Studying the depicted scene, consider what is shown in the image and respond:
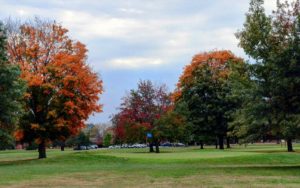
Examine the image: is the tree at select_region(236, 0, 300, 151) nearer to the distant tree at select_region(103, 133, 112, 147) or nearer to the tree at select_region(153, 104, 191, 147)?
the tree at select_region(153, 104, 191, 147)

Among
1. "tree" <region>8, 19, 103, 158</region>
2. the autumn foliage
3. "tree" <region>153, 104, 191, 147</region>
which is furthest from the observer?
the autumn foliage

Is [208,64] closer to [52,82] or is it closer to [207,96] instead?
[207,96]

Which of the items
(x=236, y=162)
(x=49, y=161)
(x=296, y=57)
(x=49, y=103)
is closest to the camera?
(x=296, y=57)

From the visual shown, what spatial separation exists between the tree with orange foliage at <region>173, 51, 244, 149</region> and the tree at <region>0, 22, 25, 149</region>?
36.4 m

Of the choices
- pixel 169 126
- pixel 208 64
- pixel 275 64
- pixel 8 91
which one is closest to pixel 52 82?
pixel 8 91

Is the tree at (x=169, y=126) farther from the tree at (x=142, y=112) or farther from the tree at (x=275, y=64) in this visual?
the tree at (x=275, y=64)

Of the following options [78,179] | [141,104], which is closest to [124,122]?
[141,104]

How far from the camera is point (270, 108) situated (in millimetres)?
24859

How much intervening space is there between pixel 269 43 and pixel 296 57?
1.62m

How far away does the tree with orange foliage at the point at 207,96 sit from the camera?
2635 inches

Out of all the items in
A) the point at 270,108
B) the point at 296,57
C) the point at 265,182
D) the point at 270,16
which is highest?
the point at 270,16

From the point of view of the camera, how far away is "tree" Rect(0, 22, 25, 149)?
33000 mm

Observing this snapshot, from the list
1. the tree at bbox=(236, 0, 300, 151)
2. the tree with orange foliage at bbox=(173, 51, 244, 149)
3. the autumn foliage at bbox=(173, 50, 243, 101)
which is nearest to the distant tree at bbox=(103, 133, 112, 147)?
the autumn foliage at bbox=(173, 50, 243, 101)

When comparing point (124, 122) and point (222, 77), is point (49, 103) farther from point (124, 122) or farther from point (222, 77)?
point (222, 77)
